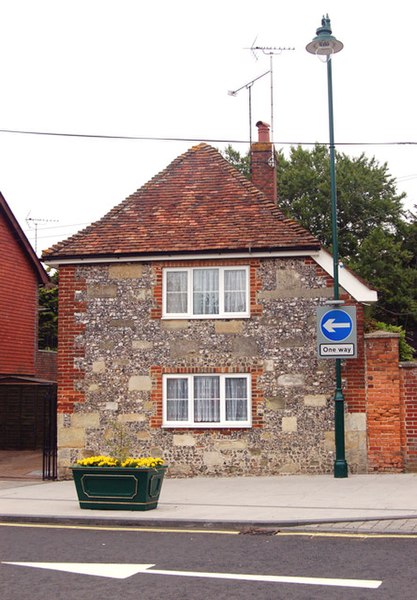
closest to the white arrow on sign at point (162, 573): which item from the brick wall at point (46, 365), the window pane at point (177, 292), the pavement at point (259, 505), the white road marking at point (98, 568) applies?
the white road marking at point (98, 568)

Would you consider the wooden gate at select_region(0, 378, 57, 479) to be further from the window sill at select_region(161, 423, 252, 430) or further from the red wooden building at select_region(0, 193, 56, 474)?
the window sill at select_region(161, 423, 252, 430)

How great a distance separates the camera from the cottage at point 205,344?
1781 cm

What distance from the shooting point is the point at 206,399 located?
60.2 ft

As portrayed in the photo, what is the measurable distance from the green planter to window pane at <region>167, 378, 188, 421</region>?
5.06m

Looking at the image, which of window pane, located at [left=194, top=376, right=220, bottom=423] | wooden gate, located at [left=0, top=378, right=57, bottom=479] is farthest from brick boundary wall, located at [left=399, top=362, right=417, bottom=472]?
wooden gate, located at [left=0, top=378, right=57, bottom=479]

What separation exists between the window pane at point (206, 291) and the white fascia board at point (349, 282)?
225 cm

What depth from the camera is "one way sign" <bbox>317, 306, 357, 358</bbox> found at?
17.0 meters

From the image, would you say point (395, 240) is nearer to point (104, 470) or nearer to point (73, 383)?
point (73, 383)

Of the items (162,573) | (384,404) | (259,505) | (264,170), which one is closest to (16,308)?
(264,170)

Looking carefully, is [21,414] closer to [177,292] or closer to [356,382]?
[177,292]

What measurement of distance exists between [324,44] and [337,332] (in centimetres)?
562

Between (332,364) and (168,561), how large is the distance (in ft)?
30.5

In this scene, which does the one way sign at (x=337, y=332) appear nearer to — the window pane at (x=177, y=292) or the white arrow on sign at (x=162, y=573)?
the window pane at (x=177, y=292)

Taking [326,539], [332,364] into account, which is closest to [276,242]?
[332,364]
